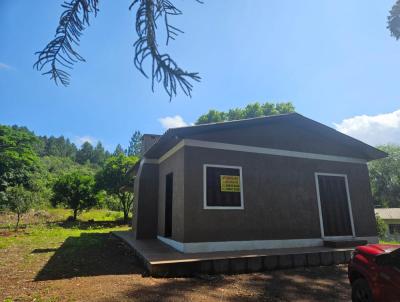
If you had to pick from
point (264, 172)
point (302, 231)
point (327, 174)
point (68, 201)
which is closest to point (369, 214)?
point (327, 174)

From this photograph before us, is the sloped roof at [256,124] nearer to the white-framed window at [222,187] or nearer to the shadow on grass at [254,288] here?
the white-framed window at [222,187]

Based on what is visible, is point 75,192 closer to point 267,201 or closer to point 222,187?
point 222,187

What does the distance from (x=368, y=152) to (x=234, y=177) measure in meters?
6.07

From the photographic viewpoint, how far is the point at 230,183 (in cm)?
857

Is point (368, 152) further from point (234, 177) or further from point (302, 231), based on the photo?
point (234, 177)

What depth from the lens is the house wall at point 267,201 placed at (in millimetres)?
8025

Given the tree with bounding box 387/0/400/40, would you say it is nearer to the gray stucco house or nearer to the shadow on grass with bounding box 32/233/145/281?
the gray stucco house

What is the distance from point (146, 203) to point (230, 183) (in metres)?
4.45

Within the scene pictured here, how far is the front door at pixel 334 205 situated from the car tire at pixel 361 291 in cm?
587

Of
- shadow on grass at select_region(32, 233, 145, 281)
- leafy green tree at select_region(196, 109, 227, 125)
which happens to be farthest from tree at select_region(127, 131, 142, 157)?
shadow on grass at select_region(32, 233, 145, 281)

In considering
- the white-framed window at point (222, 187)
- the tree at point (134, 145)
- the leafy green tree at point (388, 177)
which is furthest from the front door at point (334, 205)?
the tree at point (134, 145)

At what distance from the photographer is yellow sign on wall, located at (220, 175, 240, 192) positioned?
8.50m

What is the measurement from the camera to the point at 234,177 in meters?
8.66

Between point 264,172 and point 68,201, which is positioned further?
point 68,201
